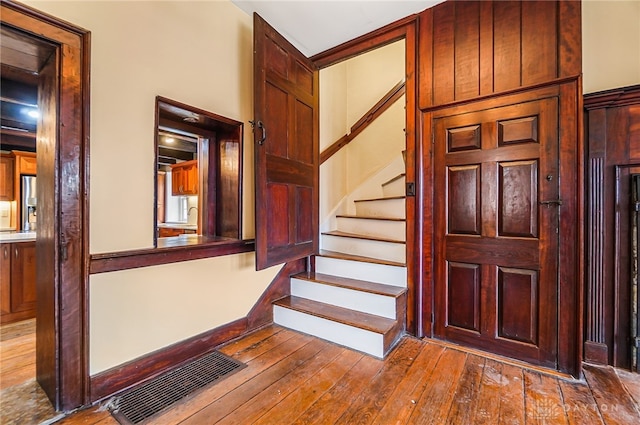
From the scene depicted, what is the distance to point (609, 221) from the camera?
184 cm

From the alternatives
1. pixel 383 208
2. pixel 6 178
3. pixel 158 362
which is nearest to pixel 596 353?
pixel 383 208

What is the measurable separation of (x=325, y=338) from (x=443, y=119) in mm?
1958

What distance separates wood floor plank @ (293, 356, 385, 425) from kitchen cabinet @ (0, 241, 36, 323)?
3067 mm

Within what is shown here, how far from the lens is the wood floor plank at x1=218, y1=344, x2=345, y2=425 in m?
1.41

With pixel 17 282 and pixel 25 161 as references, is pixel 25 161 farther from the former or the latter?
pixel 17 282

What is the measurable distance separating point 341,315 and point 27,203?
166 inches

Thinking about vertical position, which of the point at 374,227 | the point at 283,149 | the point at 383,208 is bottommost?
the point at 374,227

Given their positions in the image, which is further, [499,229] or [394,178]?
[394,178]

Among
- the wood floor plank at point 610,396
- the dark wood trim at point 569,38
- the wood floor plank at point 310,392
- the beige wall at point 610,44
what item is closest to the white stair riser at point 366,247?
the wood floor plank at point 310,392

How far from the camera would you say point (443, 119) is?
2178 millimetres

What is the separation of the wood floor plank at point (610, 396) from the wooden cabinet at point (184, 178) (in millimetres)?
4784

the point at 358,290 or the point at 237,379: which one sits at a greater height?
the point at 358,290

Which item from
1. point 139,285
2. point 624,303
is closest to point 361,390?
point 139,285

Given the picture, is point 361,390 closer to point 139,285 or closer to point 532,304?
point 532,304
